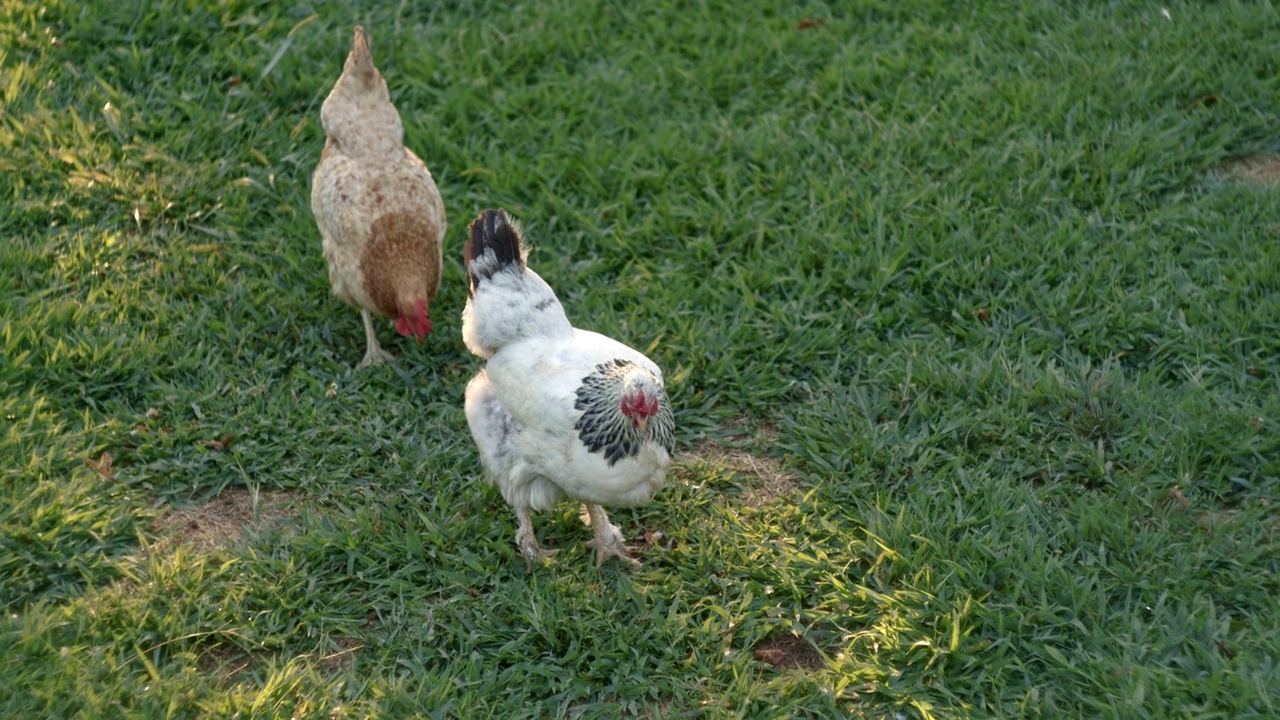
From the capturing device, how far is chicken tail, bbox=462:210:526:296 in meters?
4.35

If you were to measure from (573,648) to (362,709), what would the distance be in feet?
2.40

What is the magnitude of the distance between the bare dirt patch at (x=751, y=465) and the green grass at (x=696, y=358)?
0.18 ft

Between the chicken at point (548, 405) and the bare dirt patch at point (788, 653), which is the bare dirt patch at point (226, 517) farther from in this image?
the bare dirt patch at point (788, 653)

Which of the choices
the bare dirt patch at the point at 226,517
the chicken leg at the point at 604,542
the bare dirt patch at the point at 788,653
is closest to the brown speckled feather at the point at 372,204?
the bare dirt patch at the point at 226,517

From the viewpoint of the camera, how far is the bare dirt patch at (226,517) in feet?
14.4

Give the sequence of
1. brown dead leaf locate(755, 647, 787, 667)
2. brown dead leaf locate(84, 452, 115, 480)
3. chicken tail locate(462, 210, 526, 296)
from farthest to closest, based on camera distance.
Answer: brown dead leaf locate(84, 452, 115, 480) → chicken tail locate(462, 210, 526, 296) → brown dead leaf locate(755, 647, 787, 667)

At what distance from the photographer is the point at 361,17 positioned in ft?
22.3

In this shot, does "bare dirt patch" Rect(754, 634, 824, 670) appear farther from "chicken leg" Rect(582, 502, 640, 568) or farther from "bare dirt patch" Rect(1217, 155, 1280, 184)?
"bare dirt patch" Rect(1217, 155, 1280, 184)

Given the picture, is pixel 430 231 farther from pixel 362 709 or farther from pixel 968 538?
pixel 968 538

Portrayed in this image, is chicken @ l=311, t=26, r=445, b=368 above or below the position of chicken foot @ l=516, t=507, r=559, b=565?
above

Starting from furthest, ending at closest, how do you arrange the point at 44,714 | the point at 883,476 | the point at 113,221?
the point at 113,221 → the point at 883,476 → the point at 44,714

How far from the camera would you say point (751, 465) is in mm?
4715

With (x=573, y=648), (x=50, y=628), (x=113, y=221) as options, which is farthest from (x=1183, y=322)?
(x=113, y=221)

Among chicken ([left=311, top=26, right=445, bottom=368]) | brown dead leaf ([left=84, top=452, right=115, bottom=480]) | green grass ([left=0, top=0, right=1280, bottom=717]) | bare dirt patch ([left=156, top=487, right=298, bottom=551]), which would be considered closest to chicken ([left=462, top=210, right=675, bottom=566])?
green grass ([left=0, top=0, right=1280, bottom=717])
